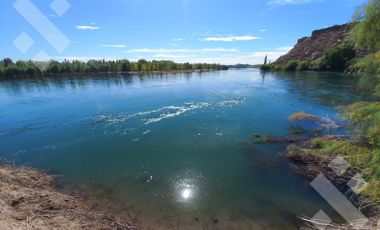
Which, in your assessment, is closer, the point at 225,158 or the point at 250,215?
the point at 250,215

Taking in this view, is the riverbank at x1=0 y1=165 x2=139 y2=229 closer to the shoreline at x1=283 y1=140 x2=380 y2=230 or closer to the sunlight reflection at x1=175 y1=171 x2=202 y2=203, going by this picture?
the sunlight reflection at x1=175 y1=171 x2=202 y2=203

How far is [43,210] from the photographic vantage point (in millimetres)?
7703

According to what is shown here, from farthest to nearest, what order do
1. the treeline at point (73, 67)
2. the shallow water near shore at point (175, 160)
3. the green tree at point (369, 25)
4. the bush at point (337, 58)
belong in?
1. the treeline at point (73, 67)
2. the bush at point (337, 58)
3. the shallow water near shore at point (175, 160)
4. the green tree at point (369, 25)

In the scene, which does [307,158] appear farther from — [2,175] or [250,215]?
[2,175]

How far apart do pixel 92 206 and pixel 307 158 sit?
11376mm

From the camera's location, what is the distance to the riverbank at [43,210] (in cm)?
681

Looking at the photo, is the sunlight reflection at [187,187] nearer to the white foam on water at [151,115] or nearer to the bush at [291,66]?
the white foam on water at [151,115]

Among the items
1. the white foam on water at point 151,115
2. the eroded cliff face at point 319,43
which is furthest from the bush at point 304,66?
the white foam on water at point 151,115

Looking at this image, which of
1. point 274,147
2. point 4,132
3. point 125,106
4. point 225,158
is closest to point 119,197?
point 225,158

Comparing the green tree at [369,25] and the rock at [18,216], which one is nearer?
the green tree at [369,25]

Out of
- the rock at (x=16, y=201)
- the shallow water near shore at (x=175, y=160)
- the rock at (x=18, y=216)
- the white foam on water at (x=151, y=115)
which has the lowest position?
the shallow water near shore at (x=175, y=160)

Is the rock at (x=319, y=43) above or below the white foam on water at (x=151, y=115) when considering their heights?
above

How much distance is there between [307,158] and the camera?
1220cm

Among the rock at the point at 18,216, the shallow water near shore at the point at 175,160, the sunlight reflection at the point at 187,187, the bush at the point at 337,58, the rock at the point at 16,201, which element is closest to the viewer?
the rock at the point at 18,216
